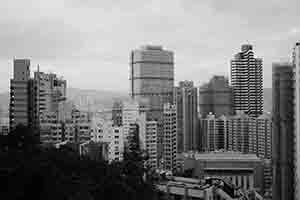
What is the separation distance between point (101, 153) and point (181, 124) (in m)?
9.97

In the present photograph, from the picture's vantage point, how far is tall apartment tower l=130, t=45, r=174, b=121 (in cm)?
2700

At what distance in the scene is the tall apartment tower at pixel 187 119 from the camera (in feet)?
64.4

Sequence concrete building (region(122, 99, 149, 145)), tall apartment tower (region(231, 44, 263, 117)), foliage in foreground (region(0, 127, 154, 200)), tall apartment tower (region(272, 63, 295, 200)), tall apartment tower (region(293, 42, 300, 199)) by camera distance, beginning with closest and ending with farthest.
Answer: foliage in foreground (region(0, 127, 154, 200)) → tall apartment tower (region(293, 42, 300, 199)) → tall apartment tower (region(272, 63, 295, 200)) → concrete building (region(122, 99, 149, 145)) → tall apartment tower (region(231, 44, 263, 117))

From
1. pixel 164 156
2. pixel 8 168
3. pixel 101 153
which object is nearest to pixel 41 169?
pixel 8 168

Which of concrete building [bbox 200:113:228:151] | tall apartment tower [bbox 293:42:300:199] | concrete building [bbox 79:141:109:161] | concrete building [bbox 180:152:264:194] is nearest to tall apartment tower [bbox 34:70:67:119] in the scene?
concrete building [bbox 79:141:109:161]

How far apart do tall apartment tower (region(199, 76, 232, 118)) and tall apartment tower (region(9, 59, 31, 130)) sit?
14.9 meters

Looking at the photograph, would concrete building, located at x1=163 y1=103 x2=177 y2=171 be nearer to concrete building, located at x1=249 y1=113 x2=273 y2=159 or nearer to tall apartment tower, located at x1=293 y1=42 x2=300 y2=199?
concrete building, located at x1=249 y1=113 x2=273 y2=159

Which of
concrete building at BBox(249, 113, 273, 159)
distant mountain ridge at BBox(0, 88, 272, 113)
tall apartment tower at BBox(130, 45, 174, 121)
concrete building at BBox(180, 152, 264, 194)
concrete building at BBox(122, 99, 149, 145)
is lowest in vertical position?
concrete building at BBox(180, 152, 264, 194)

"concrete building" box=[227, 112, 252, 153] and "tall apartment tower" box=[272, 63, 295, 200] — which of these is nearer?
"tall apartment tower" box=[272, 63, 295, 200]

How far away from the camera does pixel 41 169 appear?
4.26 metres

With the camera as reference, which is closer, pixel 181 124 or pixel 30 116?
pixel 30 116

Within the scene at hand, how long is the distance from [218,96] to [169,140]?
1221cm

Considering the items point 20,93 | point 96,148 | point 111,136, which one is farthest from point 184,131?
point 96,148

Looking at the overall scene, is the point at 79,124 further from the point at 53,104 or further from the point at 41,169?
the point at 41,169
